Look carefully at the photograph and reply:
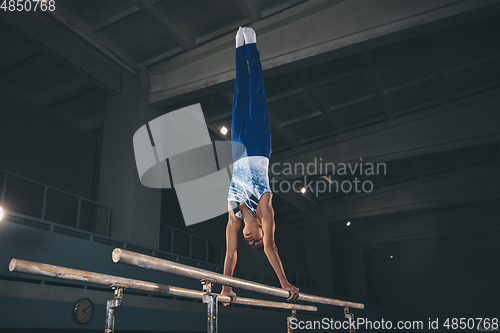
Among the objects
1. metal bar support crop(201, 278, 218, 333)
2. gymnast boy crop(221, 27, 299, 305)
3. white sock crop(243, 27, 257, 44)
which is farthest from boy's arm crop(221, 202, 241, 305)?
white sock crop(243, 27, 257, 44)

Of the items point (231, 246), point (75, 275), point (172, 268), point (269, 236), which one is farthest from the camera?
point (231, 246)

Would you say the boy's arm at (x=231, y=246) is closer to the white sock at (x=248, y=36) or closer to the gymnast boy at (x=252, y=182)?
the gymnast boy at (x=252, y=182)

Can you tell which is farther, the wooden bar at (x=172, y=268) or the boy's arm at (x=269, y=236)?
the boy's arm at (x=269, y=236)

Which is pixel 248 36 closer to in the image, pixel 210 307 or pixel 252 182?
pixel 252 182

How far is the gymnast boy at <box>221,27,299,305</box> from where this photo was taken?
3.15 meters

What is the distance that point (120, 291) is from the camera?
228cm

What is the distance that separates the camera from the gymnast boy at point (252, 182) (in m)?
3.15

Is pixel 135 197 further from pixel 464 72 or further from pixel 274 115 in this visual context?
pixel 464 72

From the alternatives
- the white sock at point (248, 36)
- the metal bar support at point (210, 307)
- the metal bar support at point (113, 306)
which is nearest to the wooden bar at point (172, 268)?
the metal bar support at point (210, 307)

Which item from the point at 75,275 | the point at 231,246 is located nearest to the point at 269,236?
the point at 231,246

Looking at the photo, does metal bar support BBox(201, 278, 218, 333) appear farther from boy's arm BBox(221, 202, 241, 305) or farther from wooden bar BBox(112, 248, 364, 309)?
boy's arm BBox(221, 202, 241, 305)

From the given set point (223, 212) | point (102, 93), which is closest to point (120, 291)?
point (102, 93)

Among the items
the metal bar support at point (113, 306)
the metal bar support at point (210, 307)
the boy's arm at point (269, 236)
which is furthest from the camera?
the boy's arm at point (269, 236)

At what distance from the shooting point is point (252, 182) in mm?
3180
